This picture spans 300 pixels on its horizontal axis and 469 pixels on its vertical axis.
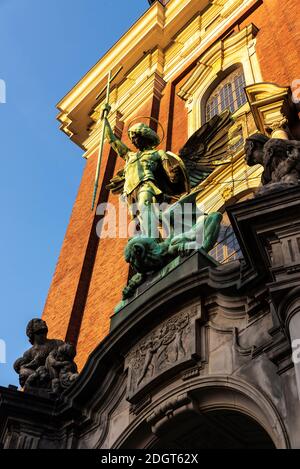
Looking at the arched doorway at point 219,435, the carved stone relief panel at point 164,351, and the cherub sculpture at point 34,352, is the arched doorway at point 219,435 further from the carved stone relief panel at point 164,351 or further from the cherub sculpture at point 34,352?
the cherub sculpture at point 34,352

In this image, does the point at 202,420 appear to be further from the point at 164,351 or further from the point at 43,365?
the point at 43,365

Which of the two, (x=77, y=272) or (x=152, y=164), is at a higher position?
(x=77, y=272)

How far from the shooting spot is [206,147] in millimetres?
11117

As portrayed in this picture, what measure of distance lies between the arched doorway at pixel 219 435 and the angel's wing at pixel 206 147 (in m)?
4.96

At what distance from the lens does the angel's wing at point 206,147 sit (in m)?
10.8

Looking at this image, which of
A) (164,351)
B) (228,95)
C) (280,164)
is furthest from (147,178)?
(228,95)

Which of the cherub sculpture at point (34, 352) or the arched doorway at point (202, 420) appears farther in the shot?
the cherub sculpture at point (34, 352)

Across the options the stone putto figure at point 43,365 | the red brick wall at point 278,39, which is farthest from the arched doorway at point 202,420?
the red brick wall at point 278,39

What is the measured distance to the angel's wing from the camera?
10.8 metres

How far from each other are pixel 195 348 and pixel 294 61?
290 inches

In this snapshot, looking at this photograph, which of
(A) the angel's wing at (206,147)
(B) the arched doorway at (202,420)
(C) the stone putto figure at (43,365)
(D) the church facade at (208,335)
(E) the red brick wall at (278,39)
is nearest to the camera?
(D) the church facade at (208,335)
